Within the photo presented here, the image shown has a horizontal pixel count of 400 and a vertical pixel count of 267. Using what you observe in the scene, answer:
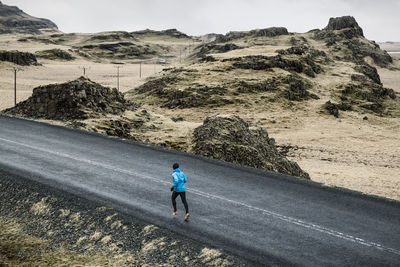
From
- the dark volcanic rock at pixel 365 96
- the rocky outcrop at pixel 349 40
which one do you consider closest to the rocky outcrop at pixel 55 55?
the rocky outcrop at pixel 349 40

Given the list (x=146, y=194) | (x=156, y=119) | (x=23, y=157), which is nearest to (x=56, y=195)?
(x=146, y=194)

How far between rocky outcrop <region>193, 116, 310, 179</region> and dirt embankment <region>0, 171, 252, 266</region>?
7973 mm

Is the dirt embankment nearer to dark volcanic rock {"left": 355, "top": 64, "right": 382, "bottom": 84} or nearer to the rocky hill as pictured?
the rocky hill

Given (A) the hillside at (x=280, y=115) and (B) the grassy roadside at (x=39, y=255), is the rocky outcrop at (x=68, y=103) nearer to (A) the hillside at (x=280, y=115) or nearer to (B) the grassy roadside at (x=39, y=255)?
(A) the hillside at (x=280, y=115)

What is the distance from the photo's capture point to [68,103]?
75.6ft

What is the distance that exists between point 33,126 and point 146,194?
1208cm

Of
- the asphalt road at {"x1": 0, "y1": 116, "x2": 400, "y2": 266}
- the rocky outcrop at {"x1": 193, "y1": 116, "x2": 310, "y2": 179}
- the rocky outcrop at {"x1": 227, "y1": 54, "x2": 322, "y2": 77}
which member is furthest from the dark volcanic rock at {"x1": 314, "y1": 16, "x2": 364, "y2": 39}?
the asphalt road at {"x1": 0, "y1": 116, "x2": 400, "y2": 266}

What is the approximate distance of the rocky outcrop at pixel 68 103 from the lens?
75.4 ft

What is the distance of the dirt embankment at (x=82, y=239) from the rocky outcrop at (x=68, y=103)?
38.0ft

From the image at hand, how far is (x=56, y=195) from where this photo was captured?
39.2 feet

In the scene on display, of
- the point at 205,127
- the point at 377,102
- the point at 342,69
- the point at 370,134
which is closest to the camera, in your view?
the point at 205,127

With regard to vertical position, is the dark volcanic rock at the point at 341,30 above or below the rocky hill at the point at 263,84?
above

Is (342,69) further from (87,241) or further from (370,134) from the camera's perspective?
(87,241)

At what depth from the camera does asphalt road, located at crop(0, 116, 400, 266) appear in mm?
9094
